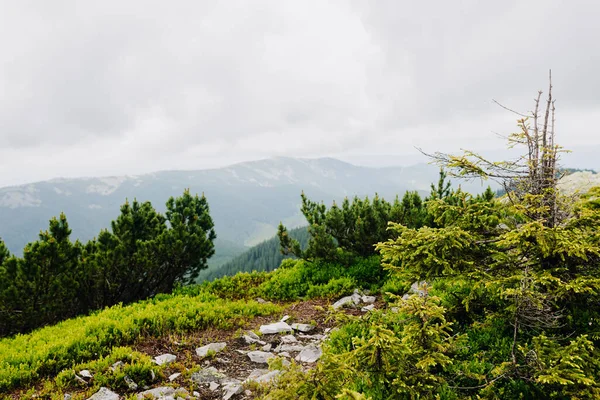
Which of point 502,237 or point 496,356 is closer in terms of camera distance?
point 502,237

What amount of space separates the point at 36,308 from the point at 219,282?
6.00m

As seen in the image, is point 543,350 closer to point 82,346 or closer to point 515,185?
point 515,185

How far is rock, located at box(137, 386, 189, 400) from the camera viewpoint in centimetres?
591

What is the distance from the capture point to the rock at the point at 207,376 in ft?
21.9

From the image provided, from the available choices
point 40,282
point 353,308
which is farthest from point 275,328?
point 40,282

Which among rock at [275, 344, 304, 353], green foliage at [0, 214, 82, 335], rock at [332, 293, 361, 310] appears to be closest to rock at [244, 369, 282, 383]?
rock at [275, 344, 304, 353]

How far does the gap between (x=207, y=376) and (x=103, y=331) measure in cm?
324

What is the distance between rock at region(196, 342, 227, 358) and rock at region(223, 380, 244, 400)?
4.35ft

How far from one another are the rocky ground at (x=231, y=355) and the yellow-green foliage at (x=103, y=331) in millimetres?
485

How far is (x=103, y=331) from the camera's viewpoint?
8102mm

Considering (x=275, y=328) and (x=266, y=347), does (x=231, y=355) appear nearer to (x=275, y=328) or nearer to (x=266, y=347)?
(x=266, y=347)

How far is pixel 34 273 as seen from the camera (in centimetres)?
945

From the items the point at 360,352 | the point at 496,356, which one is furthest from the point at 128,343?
the point at 496,356

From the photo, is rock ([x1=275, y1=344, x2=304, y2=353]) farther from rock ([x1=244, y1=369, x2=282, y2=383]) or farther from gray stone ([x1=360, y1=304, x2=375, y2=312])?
gray stone ([x1=360, y1=304, x2=375, y2=312])
